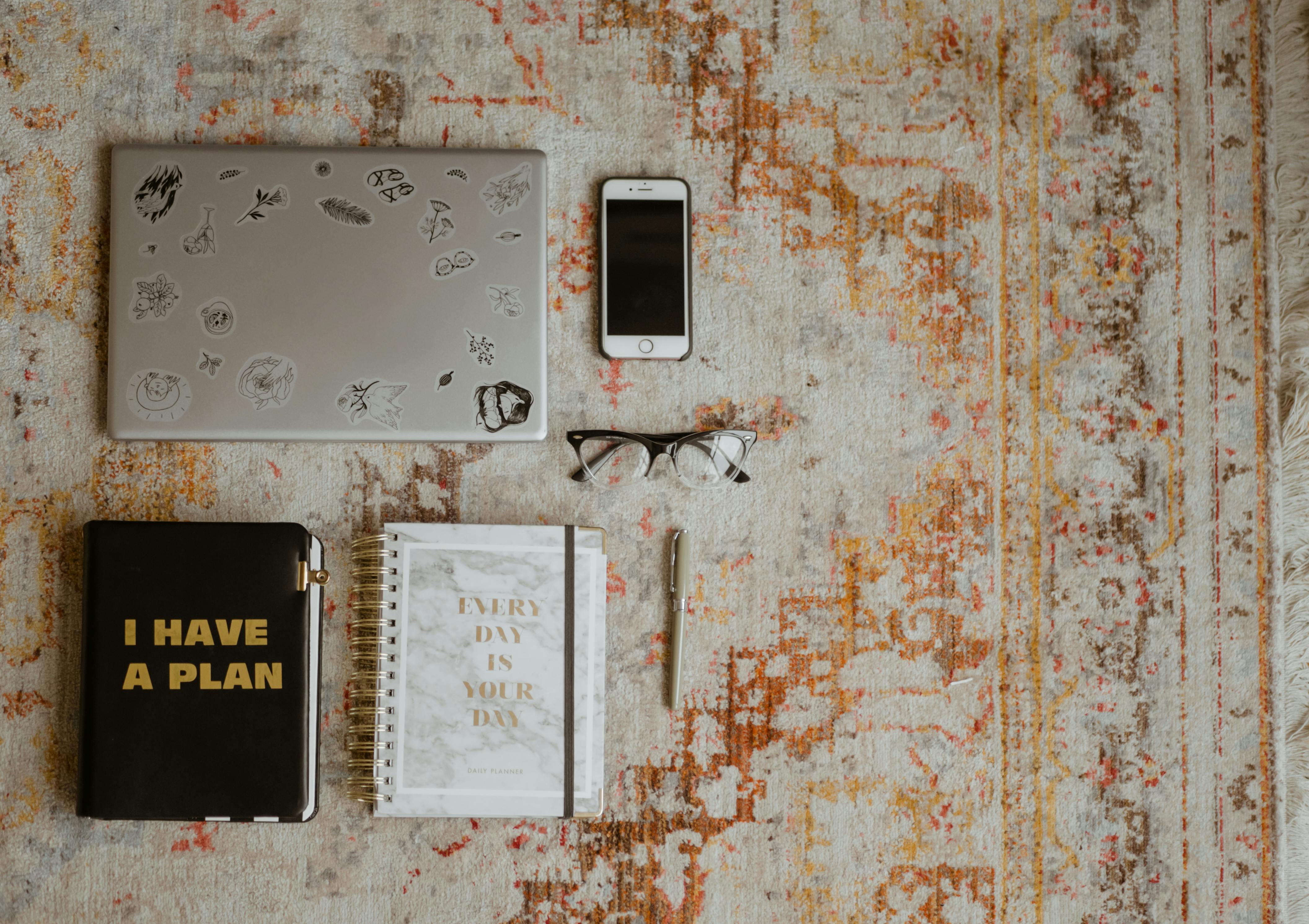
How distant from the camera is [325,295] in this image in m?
0.99

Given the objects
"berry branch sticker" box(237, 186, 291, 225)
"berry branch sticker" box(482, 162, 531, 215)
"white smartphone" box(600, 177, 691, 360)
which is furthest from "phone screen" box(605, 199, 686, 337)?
"berry branch sticker" box(237, 186, 291, 225)

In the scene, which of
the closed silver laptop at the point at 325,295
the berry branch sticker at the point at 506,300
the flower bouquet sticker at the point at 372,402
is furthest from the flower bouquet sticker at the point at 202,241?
the berry branch sticker at the point at 506,300

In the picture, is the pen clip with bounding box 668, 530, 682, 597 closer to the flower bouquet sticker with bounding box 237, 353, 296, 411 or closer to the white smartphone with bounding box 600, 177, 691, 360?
the white smartphone with bounding box 600, 177, 691, 360

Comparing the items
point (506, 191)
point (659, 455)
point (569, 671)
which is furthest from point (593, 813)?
point (506, 191)

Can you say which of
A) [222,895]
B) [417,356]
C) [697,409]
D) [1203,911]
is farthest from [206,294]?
[1203,911]

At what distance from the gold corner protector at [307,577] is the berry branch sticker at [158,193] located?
18.9 inches

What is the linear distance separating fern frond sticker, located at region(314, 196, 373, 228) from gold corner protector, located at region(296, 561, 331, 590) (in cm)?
43

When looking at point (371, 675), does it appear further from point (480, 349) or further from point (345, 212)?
point (345, 212)

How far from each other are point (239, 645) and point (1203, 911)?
1265mm

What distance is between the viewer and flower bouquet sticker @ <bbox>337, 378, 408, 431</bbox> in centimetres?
99

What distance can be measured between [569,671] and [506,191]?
62 cm

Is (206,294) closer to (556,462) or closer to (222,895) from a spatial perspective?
(556,462)

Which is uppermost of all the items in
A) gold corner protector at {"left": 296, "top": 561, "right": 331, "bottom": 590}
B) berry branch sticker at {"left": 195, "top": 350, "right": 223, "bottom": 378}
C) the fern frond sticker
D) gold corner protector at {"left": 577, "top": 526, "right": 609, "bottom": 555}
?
the fern frond sticker

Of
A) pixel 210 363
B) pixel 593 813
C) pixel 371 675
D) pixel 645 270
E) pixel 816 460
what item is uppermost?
pixel 645 270
